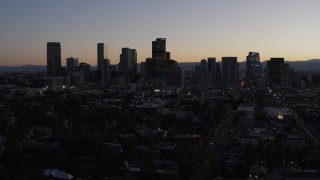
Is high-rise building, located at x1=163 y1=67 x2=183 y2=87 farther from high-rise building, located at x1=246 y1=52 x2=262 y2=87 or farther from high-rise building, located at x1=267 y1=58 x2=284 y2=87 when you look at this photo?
high-rise building, located at x1=246 y1=52 x2=262 y2=87

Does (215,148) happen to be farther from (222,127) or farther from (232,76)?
(232,76)

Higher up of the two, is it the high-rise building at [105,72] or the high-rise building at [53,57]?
the high-rise building at [53,57]

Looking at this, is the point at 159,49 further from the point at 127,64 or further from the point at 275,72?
the point at 275,72

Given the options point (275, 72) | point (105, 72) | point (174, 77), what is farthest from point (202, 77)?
point (105, 72)

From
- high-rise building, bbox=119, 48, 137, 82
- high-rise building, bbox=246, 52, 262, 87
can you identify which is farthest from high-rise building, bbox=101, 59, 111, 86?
high-rise building, bbox=246, 52, 262, 87

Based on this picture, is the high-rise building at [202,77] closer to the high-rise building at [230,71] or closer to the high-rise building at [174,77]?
the high-rise building at [230,71]

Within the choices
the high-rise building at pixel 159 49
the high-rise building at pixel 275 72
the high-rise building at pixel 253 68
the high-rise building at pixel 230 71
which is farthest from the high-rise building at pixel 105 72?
the high-rise building at pixel 275 72

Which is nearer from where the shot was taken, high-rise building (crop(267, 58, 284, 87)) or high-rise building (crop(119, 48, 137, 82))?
high-rise building (crop(267, 58, 284, 87))

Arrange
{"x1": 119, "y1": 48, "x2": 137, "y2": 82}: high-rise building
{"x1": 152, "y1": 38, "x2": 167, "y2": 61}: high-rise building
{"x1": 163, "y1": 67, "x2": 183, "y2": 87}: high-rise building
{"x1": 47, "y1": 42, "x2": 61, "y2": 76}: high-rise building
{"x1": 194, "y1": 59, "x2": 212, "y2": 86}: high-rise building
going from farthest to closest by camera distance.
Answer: {"x1": 47, "y1": 42, "x2": 61, "y2": 76}: high-rise building, {"x1": 119, "y1": 48, "x2": 137, "y2": 82}: high-rise building, {"x1": 194, "y1": 59, "x2": 212, "y2": 86}: high-rise building, {"x1": 152, "y1": 38, "x2": 167, "y2": 61}: high-rise building, {"x1": 163, "y1": 67, "x2": 183, "y2": 87}: high-rise building

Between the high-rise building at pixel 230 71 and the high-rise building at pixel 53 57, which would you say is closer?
the high-rise building at pixel 230 71
